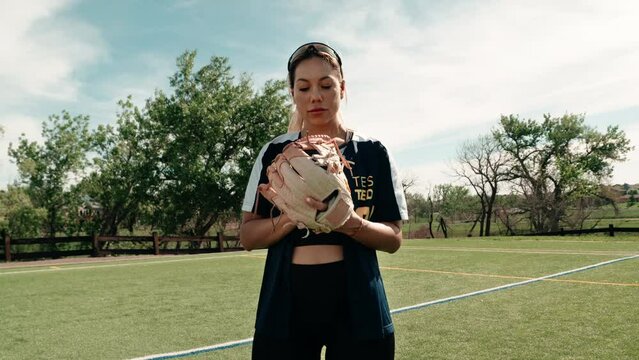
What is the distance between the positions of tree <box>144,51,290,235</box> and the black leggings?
29939 millimetres

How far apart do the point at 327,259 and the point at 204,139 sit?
32.1 metres

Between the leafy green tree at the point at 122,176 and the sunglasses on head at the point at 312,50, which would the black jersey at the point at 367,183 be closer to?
the sunglasses on head at the point at 312,50

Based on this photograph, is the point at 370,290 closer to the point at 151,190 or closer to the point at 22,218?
the point at 151,190

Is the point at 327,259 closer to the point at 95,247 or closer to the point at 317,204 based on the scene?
the point at 317,204

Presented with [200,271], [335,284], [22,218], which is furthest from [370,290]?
[22,218]

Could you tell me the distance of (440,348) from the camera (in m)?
4.51

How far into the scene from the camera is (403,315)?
597 cm

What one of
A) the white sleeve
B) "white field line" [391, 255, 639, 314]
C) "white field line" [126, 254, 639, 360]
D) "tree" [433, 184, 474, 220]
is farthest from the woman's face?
"tree" [433, 184, 474, 220]

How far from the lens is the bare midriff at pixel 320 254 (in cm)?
179

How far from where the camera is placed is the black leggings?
1747 mm

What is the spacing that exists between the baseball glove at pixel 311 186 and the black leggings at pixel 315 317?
0.62 feet

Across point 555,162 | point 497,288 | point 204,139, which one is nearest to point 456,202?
point 555,162

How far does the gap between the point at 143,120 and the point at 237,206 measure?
9.44 meters

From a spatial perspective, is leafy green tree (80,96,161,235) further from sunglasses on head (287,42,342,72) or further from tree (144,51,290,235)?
sunglasses on head (287,42,342,72)
